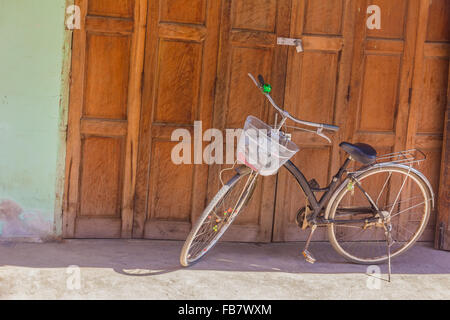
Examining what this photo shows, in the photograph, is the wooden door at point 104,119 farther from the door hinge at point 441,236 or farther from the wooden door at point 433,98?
the door hinge at point 441,236

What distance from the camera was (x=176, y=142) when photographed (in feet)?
20.5

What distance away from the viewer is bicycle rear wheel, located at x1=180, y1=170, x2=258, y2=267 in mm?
5516

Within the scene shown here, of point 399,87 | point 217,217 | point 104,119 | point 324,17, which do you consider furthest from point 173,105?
point 399,87

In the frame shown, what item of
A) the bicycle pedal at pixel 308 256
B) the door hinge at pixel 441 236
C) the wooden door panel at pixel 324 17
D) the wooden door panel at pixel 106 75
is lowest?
the bicycle pedal at pixel 308 256

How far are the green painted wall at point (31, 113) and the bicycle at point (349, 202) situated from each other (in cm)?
143

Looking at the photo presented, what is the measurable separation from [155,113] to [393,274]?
251 centimetres

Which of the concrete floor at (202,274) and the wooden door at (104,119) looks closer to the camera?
the concrete floor at (202,274)

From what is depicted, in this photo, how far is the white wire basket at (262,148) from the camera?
17.6ft

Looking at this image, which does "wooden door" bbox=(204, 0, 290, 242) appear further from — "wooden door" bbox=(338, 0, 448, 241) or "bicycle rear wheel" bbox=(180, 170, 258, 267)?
"wooden door" bbox=(338, 0, 448, 241)

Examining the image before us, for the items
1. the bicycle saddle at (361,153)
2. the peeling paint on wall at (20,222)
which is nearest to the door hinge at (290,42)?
the bicycle saddle at (361,153)

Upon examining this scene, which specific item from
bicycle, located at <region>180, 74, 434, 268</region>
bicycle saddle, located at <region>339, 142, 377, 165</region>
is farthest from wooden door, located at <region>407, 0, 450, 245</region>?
bicycle saddle, located at <region>339, 142, 377, 165</region>

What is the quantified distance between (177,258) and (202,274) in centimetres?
43

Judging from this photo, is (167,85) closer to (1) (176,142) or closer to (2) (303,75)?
(1) (176,142)
